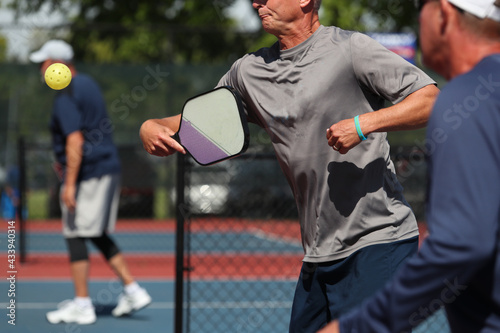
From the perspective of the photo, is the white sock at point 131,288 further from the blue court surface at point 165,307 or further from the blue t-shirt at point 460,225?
the blue t-shirt at point 460,225

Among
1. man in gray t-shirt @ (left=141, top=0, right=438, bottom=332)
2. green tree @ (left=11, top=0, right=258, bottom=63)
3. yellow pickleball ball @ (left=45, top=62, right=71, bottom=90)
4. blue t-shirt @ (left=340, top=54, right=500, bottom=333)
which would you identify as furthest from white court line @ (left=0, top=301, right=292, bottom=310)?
green tree @ (left=11, top=0, right=258, bottom=63)

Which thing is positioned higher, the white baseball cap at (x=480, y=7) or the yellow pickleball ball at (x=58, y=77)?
the white baseball cap at (x=480, y=7)

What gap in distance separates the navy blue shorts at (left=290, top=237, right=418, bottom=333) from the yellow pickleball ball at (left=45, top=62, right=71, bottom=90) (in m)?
1.79

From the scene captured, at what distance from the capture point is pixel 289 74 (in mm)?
2939

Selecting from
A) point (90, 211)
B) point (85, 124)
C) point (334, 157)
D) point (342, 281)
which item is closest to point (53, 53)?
point (85, 124)

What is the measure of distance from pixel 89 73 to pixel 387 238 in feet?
36.1

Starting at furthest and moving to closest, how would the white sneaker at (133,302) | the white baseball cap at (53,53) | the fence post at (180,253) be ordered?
the white sneaker at (133,302) < the white baseball cap at (53,53) < the fence post at (180,253)

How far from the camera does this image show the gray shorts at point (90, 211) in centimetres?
606

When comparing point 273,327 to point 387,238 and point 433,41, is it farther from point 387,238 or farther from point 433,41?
point 433,41

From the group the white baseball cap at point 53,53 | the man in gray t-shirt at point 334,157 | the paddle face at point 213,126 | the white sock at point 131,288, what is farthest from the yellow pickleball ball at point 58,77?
the white sock at point 131,288

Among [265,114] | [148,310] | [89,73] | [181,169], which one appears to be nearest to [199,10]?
[89,73]

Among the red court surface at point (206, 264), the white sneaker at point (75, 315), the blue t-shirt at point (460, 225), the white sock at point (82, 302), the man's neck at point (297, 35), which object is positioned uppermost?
the man's neck at point (297, 35)

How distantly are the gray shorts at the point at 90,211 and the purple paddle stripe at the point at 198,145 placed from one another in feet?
11.2

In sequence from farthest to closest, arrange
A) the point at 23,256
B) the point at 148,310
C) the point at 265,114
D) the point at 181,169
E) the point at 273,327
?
the point at 23,256
the point at 148,310
the point at 273,327
the point at 181,169
the point at 265,114
